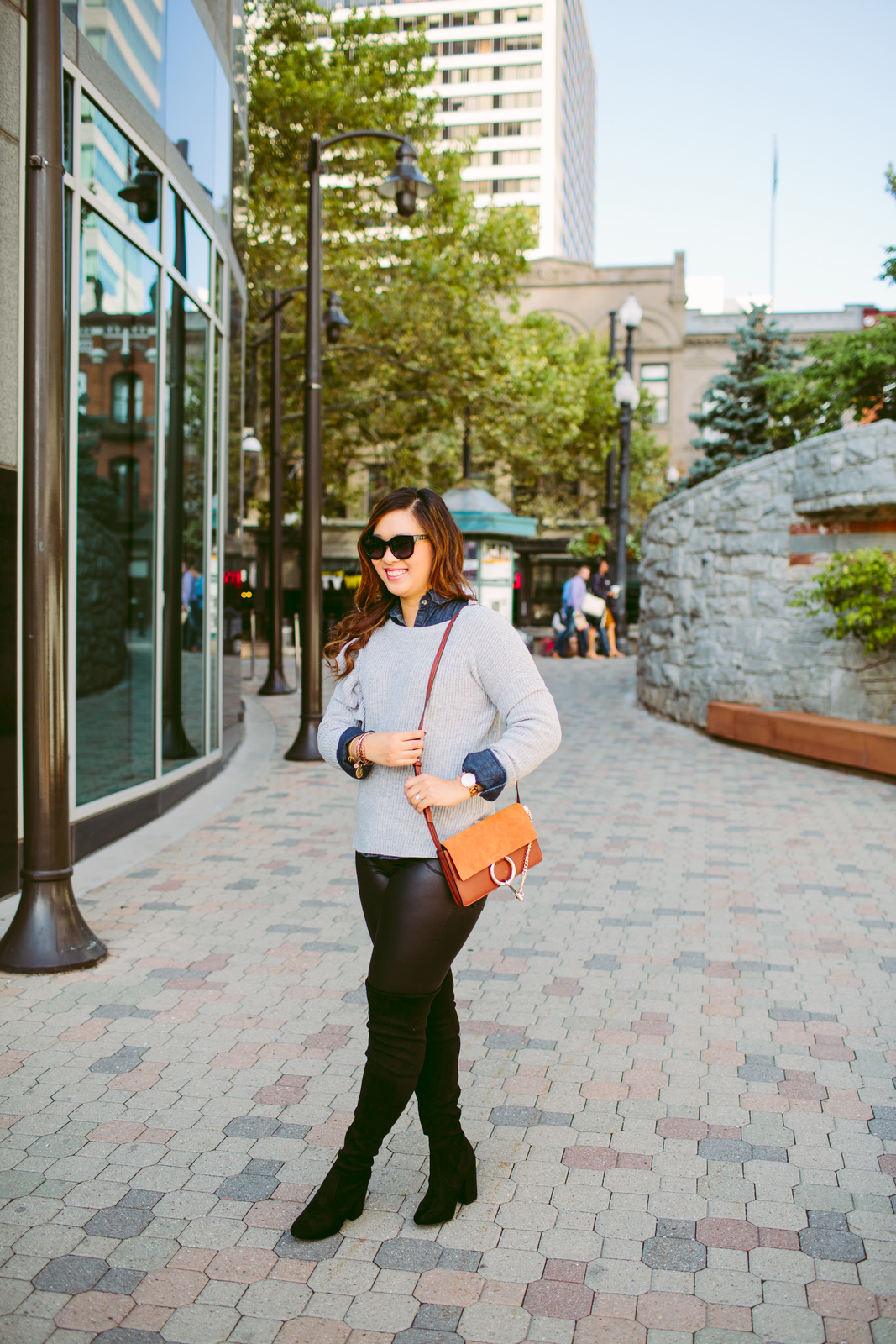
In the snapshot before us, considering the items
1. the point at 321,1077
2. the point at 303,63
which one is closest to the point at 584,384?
the point at 303,63

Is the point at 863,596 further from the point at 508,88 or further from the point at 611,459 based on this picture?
the point at 508,88

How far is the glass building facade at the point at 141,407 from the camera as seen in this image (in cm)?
629

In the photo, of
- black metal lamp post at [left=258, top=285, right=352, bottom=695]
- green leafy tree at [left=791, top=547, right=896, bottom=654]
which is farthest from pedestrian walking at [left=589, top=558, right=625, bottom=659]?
green leafy tree at [left=791, top=547, right=896, bottom=654]

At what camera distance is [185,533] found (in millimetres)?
8789

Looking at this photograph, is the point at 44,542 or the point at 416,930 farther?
the point at 44,542

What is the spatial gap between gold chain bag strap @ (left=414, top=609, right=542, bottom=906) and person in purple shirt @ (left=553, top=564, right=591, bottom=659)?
63.1ft

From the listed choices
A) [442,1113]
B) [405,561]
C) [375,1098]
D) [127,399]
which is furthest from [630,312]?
[375,1098]

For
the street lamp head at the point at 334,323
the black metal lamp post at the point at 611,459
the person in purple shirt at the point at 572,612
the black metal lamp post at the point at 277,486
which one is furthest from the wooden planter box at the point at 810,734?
the black metal lamp post at the point at 611,459

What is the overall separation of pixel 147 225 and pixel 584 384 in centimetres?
2842

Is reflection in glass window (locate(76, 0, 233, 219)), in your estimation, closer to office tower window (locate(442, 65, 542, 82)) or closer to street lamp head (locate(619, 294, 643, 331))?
street lamp head (locate(619, 294, 643, 331))

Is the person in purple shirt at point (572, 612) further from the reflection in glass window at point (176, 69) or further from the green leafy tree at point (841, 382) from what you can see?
the reflection in glass window at point (176, 69)

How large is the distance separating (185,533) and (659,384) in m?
39.1

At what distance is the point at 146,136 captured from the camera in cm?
735

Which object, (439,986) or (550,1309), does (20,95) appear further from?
(550,1309)
